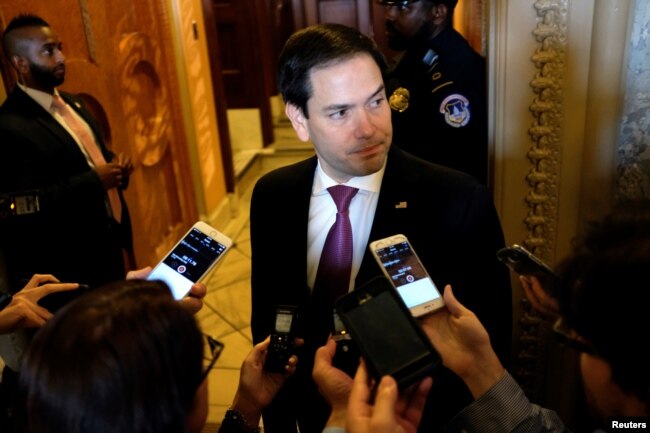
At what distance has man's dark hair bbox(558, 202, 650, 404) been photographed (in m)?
0.63

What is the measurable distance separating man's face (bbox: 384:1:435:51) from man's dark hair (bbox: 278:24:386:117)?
95 centimetres

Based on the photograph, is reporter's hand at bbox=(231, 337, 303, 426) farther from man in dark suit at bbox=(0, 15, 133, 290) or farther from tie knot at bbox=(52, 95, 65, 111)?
tie knot at bbox=(52, 95, 65, 111)

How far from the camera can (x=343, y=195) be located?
1246mm

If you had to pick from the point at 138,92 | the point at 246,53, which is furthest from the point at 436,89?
the point at 246,53

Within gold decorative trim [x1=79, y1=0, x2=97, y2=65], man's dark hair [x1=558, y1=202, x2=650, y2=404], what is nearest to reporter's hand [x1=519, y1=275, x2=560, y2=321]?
man's dark hair [x1=558, y1=202, x2=650, y2=404]

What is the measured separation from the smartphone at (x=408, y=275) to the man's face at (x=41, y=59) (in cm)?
167

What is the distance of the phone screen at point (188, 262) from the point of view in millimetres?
1178

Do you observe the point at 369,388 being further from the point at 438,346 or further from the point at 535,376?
the point at 535,376

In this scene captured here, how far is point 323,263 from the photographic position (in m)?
1.23

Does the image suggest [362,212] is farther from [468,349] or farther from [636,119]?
[636,119]

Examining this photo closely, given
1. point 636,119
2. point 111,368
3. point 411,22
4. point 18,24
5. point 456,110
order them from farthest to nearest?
point 411,22 < point 18,24 < point 456,110 < point 636,119 < point 111,368

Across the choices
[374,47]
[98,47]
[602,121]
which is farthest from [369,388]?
[98,47]

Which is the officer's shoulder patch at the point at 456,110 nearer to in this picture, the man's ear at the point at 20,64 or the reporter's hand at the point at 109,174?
the reporter's hand at the point at 109,174

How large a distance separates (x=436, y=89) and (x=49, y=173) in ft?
4.89
